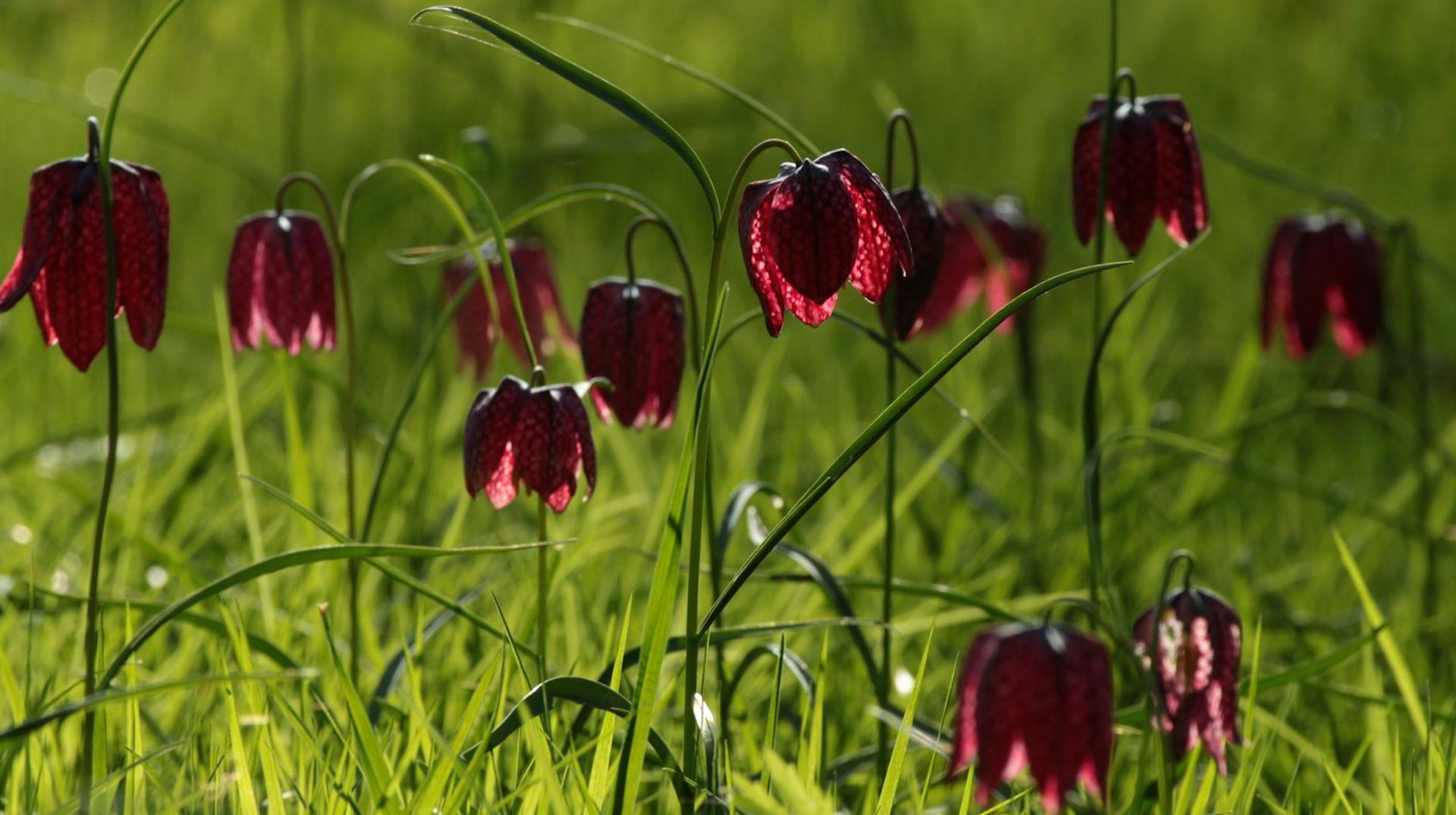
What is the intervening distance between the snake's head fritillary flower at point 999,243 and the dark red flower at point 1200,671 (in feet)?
2.55

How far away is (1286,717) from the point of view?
173 centimetres

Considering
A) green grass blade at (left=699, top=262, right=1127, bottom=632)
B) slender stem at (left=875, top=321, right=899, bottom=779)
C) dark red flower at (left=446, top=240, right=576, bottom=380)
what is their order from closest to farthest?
green grass blade at (left=699, top=262, right=1127, bottom=632)
slender stem at (left=875, top=321, right=899, bottom=779)
dark red flower at (left=446, top=240, right=576, bottom=380)

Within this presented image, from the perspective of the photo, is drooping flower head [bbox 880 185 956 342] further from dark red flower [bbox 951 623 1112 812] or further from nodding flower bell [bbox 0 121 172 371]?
nodding flower bell [bbox 0 121 172 371]

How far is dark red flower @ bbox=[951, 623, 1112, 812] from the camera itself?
1015mm

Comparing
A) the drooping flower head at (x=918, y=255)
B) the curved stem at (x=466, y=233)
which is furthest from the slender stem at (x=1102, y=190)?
the curved stem at (x=466, y=233)

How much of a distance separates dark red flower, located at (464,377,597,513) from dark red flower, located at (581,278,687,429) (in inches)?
7.3

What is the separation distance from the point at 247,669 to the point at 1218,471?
5.03ft

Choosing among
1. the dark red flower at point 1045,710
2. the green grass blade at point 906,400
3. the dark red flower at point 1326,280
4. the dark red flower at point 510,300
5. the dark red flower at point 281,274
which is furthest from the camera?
the dark red flower at point 1326,280

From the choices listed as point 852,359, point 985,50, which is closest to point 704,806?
point 852,359

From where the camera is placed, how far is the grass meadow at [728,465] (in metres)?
1.25

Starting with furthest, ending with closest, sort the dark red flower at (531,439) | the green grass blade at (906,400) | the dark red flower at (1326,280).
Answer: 1. the dark red flower at (1326,280)
2. the dark red flower at (531,439)
3. the green grass blade at (906,400)

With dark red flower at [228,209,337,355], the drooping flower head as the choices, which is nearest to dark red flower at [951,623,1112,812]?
the drooping flower head

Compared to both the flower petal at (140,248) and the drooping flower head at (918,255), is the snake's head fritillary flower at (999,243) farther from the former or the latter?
the flower petal at (140,248)

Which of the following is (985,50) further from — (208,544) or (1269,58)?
(208,544)
